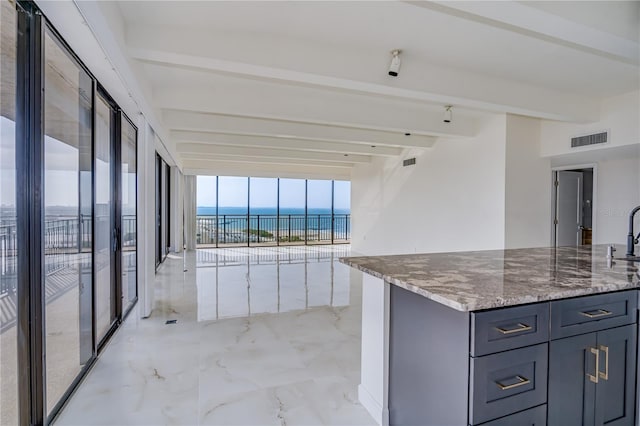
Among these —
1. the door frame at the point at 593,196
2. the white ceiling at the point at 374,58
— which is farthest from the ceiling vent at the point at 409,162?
the door frame at the point at 593,196

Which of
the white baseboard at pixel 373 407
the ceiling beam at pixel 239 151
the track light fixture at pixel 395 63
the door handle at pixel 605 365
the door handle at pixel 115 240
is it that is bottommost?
the white baseboard at pixel 373 407

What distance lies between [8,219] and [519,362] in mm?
2338

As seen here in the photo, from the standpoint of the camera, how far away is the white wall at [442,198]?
5.18 meters

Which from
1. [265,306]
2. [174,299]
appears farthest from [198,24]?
[174,299]

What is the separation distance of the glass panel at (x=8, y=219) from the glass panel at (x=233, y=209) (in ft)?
30.3

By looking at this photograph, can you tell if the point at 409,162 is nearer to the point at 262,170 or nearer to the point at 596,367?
the point at 262,170

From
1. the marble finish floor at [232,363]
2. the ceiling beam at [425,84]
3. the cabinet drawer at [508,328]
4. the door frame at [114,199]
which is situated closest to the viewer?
the cabinet drawer at [508,328]

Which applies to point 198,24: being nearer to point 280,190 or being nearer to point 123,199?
point 123,199

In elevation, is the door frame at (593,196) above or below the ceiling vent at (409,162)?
below

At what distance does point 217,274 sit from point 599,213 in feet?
21.7

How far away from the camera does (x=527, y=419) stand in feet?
4.60

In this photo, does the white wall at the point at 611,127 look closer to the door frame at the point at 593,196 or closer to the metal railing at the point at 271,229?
the door frame at the point at 593,196

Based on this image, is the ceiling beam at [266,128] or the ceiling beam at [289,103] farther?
the ceiling beam at [266,128]

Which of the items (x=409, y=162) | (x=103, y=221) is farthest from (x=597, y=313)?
(x=409, y=162)
